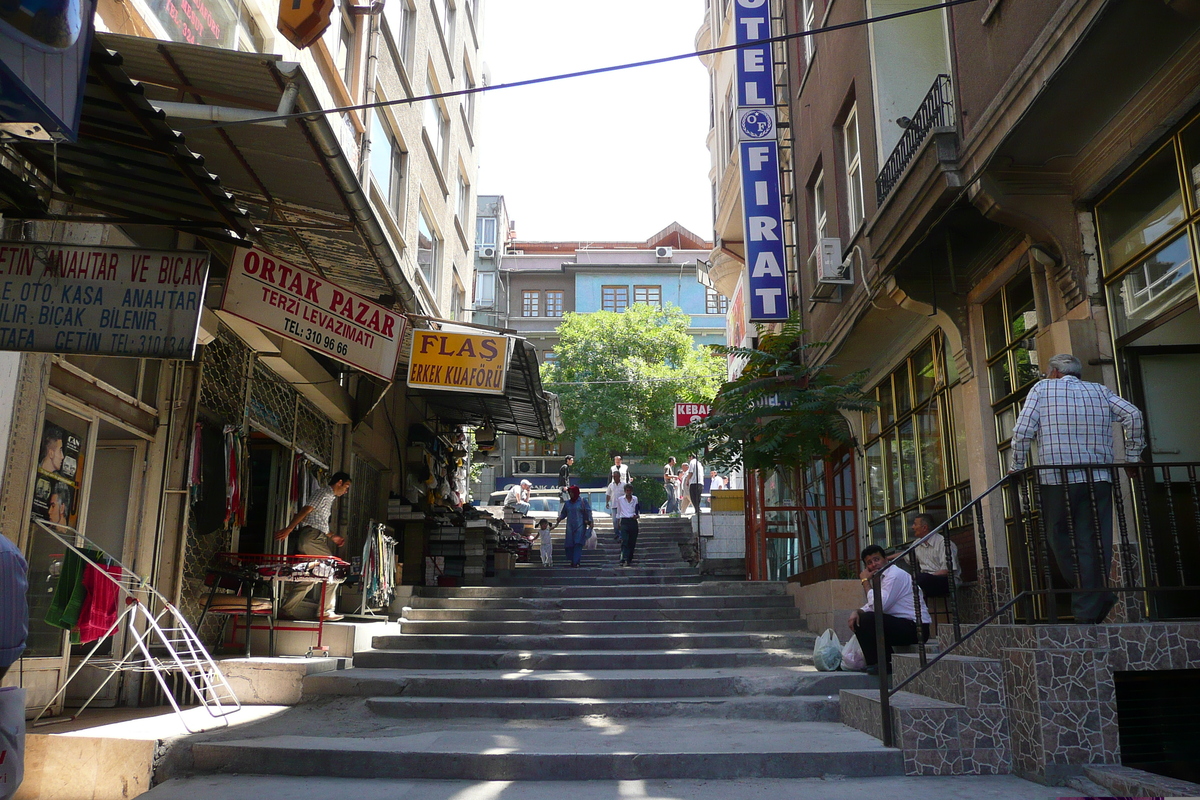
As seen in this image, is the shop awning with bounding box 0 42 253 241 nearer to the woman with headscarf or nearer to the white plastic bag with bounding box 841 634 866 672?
the white plastic bag with bounding box 841 634 866 672

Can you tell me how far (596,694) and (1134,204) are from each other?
19.3ft

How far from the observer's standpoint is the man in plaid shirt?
5.82m

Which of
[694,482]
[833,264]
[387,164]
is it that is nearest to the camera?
[833,264]

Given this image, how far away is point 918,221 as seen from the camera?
8.42 meters

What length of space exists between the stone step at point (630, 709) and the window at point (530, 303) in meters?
45.2

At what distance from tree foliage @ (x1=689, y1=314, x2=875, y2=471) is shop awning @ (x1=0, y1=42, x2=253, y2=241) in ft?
22.9

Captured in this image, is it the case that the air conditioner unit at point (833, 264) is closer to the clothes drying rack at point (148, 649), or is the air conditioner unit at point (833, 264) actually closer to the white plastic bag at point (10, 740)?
the clothes drying rack at point (148, 649)

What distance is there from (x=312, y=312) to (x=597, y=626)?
5.16m

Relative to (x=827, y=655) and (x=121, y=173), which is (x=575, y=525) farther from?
(x=121, y=173)

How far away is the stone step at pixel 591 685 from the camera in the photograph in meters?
7.99

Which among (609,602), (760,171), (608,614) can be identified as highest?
(760,171)

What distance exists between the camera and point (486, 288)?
50.3 m

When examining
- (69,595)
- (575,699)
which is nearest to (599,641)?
(575,699)

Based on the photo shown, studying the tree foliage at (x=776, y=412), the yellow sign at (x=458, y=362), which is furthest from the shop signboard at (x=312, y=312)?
the tree foliage at (x=776, y=412)
